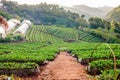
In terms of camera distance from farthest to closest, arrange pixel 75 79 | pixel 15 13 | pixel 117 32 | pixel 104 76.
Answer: pixel 15 13, pixel 117 32, pixel 75 79, pixel 104 76

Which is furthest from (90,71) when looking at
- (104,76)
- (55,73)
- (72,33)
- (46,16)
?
(46,16)

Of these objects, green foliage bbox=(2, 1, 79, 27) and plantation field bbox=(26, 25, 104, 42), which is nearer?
plantation field bbox=(26, 25, 104, 42)

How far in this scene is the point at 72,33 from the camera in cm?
9700

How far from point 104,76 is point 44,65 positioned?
37.8 feet

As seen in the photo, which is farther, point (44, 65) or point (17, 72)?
point (44, 65)

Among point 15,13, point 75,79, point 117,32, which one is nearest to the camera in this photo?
point 75,79

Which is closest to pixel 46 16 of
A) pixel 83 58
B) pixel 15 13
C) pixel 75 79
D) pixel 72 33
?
pixel 15 13

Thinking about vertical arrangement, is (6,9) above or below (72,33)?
above

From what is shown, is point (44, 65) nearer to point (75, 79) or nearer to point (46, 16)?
point (75, 79)

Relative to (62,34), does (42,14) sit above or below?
above

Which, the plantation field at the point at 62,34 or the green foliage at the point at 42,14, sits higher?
the green foliage at the point at 42,14

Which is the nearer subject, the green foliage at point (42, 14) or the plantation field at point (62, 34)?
the plantation field at point (62, 34)

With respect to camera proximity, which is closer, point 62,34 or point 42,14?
point 62,34

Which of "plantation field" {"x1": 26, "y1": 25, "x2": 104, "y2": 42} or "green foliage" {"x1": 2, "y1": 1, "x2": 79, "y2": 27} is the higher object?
"green foliage" {"x1": 2, "y1": 1, "x2": 79, "y2": 27}
